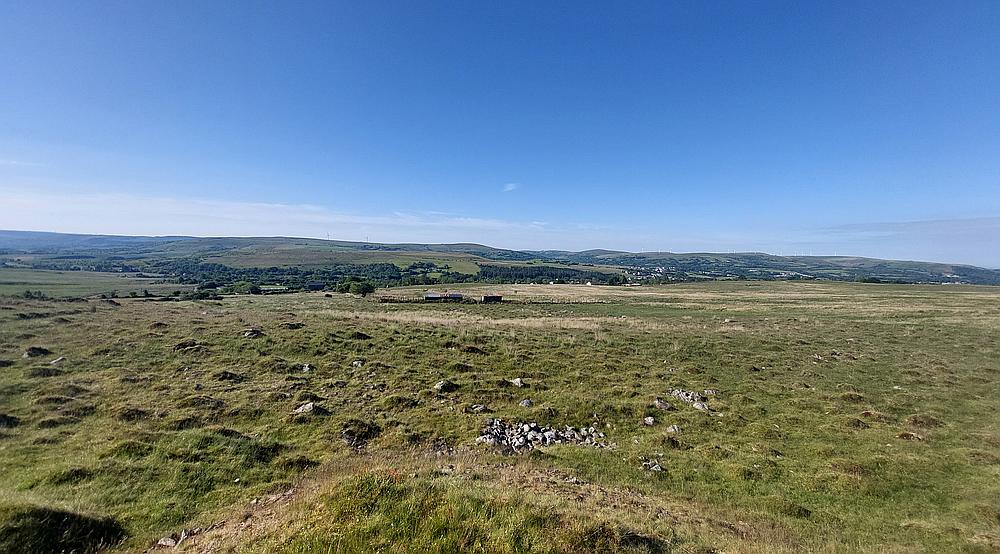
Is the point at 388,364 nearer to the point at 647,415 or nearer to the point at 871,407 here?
the point at 647,415

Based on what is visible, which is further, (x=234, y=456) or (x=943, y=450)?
(x=943, y=450)

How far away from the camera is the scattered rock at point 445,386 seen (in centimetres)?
1928

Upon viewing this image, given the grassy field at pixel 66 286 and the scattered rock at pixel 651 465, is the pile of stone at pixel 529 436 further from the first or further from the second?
the grassy field at pixel 66 286

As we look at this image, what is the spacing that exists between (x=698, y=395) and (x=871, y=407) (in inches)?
288

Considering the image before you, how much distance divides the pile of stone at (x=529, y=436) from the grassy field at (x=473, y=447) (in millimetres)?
603

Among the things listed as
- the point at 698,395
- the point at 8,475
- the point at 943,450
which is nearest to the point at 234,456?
the point at 8,475

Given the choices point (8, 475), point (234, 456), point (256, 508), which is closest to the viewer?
point (256, 508)

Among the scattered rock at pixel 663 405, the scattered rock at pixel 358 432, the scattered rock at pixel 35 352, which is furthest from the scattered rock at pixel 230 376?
the scattered rock at pixel 663 405

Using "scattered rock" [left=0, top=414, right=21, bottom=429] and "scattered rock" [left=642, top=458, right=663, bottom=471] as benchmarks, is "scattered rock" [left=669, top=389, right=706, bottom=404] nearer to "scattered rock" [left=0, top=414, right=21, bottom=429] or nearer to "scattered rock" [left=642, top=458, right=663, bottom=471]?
"scattered rock" [left=642, top=458, right=663, bottom=471]

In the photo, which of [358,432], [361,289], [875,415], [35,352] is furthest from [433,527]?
[361,289]

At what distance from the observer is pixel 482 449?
43.5ft

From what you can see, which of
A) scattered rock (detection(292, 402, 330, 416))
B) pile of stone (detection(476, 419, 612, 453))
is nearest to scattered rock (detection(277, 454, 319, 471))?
scattered rock (detection(292, 402, 330, 416))

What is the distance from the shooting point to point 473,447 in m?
13.4

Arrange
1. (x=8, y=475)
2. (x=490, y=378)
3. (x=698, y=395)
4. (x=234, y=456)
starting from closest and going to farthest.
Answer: (x=8, y=475)
(x=234, y=456)
(x=698, y=395)
(x=490, y=378)
